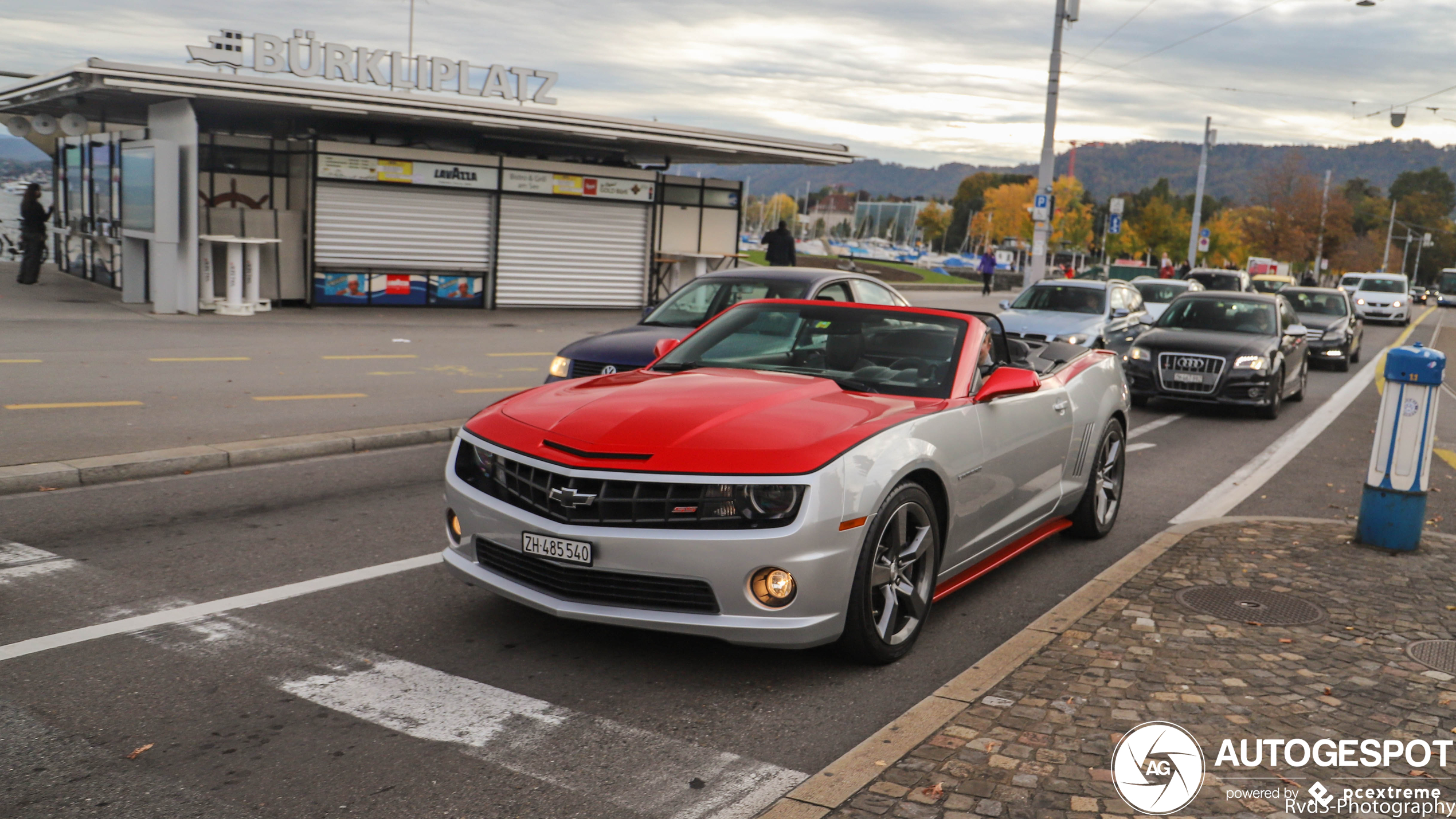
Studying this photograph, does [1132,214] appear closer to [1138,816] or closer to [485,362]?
[485,362]

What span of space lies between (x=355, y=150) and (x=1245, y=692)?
20419 mm

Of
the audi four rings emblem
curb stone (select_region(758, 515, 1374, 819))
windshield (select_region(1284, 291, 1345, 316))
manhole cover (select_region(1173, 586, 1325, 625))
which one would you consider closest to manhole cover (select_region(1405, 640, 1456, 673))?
manhole cover (select_region(1173, 586, 1325, 625))

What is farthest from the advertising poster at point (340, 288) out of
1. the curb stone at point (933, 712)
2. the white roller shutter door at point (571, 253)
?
the curb stone at point (933, 712)

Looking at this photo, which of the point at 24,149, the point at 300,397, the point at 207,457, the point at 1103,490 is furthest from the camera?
the point at 24,149

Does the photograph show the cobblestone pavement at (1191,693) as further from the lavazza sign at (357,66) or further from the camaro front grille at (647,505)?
the lavazza sign at (357,66)

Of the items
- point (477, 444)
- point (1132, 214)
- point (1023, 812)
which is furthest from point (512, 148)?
point (1132, 214)

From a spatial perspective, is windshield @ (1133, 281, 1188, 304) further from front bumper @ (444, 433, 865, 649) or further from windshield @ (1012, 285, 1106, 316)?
front bumper @ (444, 433, 865, 649)

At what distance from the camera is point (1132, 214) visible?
466 feet

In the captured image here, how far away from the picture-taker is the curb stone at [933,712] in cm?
354

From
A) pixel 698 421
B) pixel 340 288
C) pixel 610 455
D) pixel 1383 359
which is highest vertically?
pixel 698 421

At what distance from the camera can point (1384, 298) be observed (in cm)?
4500

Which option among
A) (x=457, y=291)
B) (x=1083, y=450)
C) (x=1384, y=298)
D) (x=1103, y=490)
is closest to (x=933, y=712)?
(x=1083, y=450)

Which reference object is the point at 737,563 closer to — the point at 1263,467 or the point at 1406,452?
the point at 1406,452

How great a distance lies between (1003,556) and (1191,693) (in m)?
1.70
